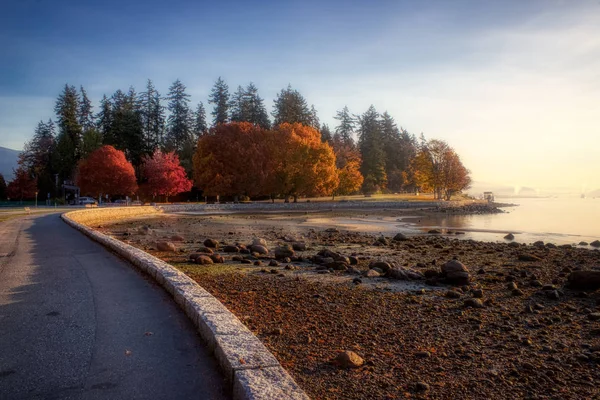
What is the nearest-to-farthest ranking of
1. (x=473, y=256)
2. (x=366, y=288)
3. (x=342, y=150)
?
(x=366, y=288)
(x=473, y=256)
(x=342, y=150)

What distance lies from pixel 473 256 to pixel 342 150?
69155 millimetres

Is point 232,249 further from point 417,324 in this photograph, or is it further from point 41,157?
point 41,157

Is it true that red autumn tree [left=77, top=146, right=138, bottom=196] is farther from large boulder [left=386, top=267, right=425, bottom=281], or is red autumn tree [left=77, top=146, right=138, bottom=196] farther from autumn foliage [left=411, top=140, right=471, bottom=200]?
autumn foliage [left=411, top=140, right=471, bottom=200]

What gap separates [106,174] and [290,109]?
148 ft

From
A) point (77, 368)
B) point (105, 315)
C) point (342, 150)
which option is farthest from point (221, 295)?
point (342, 150)

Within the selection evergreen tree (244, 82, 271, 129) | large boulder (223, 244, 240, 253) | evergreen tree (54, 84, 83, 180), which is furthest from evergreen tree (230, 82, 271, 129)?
large boulder (223, 244, 240, 253)

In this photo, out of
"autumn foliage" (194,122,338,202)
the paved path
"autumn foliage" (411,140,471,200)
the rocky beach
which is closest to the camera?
the paved path

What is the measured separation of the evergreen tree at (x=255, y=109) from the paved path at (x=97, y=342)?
81619 mm

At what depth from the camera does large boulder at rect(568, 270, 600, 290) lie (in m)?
9.48

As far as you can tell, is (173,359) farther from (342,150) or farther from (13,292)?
(342,150)

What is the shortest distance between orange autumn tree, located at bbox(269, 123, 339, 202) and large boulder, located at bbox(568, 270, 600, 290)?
177 ft

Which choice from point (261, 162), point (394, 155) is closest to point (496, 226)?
point (261, 162)

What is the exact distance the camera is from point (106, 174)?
182 ft

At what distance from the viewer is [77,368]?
4.52 m
